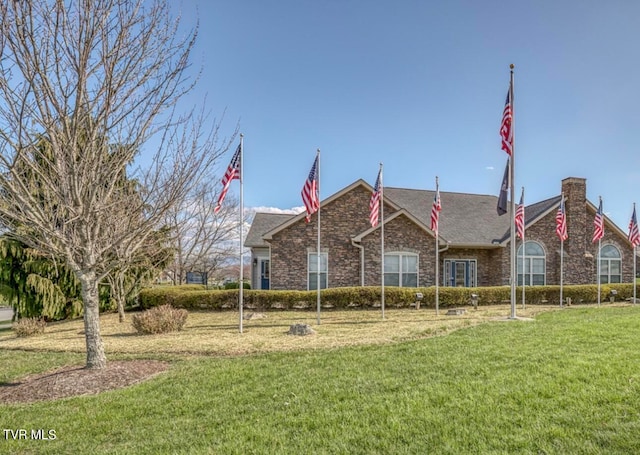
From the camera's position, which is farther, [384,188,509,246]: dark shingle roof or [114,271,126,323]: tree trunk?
[384,188,509,246]: dark shingle roof

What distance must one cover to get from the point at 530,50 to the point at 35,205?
13444 mm

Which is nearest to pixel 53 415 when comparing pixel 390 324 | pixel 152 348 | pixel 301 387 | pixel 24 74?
pixel 301 387

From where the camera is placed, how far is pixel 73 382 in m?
6.73

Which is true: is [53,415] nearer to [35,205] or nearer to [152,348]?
[35,205]

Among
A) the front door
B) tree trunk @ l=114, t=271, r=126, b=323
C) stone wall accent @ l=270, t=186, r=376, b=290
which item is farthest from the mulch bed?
the front door

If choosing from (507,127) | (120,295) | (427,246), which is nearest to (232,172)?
(507,127)

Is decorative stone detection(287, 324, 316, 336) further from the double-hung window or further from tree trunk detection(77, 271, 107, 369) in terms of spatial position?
the double-hung window

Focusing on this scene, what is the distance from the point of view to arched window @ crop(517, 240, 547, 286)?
836 inches

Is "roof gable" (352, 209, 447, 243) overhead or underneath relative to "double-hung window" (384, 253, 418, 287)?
overhead

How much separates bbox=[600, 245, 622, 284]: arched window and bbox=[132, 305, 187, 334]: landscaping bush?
22.8 m

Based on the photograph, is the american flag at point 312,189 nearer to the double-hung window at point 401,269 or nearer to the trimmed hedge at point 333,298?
the trimmed hedge at point 333,298

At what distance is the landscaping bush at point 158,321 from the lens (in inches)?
463

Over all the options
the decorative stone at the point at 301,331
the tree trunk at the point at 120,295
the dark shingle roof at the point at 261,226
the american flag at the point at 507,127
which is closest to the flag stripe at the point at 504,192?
the american flag at the point at 507,127

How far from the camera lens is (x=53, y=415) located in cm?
538
